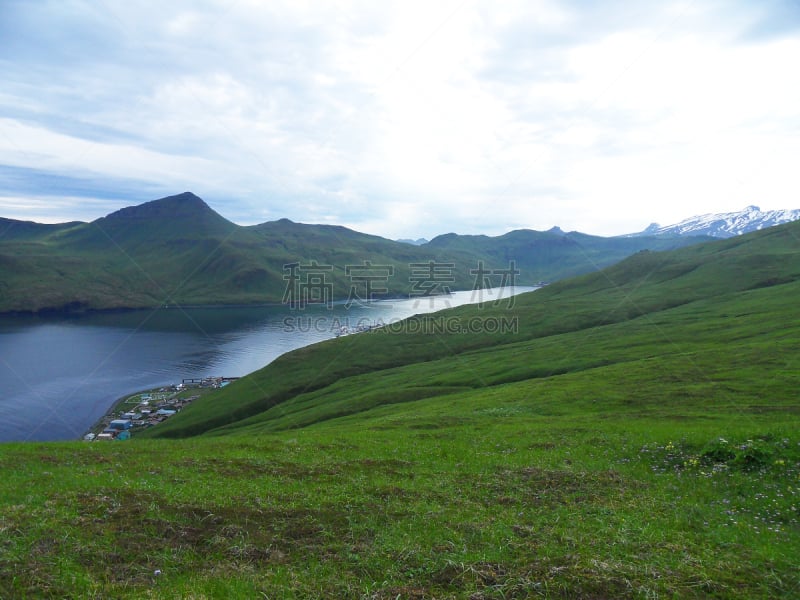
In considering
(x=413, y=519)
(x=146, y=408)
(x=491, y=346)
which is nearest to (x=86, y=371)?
(x=146, y=408)

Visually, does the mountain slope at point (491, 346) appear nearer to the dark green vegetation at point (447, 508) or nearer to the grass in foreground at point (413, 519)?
the dark green vegetation at point (447, 508)

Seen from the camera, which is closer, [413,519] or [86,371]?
[413,519]

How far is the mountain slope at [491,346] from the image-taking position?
79.5 m

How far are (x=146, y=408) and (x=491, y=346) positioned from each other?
90.2 meters

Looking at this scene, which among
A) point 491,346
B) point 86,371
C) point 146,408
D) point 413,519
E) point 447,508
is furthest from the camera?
point 86,371

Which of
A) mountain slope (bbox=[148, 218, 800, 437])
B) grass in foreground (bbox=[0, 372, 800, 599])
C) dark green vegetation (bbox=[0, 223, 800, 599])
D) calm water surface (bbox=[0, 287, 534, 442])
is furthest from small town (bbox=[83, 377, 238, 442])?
grass in foreground (bbox=[0, 372, 800, 599])

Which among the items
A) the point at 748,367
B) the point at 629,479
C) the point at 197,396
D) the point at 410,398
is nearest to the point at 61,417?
the point at 197,396

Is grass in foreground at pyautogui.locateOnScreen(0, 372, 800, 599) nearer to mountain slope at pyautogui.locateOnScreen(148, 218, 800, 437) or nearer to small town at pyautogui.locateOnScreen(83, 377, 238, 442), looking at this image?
mountain slope at pyautogui.locateOnScreen(148, 218, 800, 437)

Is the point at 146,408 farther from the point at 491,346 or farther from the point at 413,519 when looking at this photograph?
the point at 413,519

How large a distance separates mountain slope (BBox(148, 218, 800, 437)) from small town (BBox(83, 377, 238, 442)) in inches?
424

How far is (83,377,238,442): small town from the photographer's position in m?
94.9

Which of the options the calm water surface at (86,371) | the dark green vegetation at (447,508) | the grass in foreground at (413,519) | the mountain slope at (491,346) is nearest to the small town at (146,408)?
the calm water surface at (86,371)

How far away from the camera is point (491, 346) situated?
116m

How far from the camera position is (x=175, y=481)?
19.7 metres
